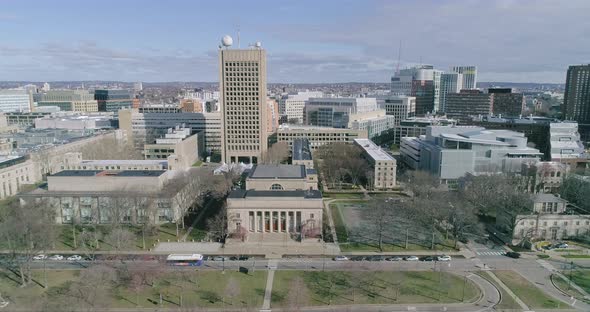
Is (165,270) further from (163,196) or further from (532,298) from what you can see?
(532,298)

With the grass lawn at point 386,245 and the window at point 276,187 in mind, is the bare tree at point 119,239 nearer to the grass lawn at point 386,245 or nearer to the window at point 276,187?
the window at point 276,187

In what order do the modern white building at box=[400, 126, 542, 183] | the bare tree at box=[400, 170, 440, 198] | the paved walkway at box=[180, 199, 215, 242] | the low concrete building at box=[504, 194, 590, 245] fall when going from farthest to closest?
the modern white building at box=[400, 126, 542, 183], the bare tree at box=[400, 170, 440, 198], the paved walkway at box=[180, 199, 215, 242], the low concrete building at box=[504, 194, 590, 245]

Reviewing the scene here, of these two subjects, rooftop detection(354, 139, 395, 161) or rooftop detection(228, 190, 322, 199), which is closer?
rooftop detection(228, 190, 322, 199)

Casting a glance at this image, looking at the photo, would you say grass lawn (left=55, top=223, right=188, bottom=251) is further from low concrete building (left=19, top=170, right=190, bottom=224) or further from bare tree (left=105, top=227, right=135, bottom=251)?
low concrete building (left=19, top=170, right=190, bottom=224)

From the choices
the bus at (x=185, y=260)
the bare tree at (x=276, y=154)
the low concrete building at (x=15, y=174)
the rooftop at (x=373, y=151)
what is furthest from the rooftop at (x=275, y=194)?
the low concrete building at (x=15, y=174)

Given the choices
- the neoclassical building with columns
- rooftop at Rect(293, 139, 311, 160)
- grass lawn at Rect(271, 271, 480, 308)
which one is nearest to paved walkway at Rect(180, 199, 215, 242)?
the neoclassical building with columns
